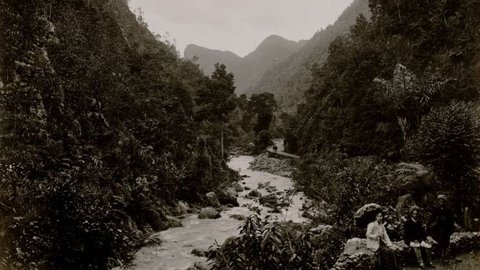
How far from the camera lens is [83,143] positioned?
69.7 ft

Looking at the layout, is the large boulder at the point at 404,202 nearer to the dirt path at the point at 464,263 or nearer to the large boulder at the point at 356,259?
the dirt path at the point at 464,263

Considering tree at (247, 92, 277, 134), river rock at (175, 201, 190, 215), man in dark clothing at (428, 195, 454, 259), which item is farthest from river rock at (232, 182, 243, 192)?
tree at (247, 92, 277, 134)

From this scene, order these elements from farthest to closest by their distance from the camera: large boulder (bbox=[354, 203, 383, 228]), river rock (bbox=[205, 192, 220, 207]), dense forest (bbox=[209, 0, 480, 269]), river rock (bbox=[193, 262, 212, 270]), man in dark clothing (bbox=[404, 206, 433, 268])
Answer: river rock (bbox=[205, 192, 220, 207])
river rock (bbox=[193, 262, 212, 270])
large boulder (bbox=[354, 203, 383, 228])
dense forest (bbox=[209, 0, 480, 269])
man in dark clothing (bbox=[404, 206, 433, 268])

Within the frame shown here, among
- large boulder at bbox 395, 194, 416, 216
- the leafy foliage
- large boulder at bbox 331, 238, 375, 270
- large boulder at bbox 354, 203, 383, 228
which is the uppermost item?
the leafy foliage

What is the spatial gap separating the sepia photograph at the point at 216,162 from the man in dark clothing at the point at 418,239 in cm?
3

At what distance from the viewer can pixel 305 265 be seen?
29.6 feet

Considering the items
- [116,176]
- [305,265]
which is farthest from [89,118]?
[305,265]

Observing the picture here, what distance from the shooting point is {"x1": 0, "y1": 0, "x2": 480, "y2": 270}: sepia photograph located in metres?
10.3

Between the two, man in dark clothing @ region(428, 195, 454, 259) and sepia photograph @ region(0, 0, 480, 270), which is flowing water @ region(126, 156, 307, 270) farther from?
man in dark clothing @ region(428, 195, 454, 259)

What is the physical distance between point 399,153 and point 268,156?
95.1 ft

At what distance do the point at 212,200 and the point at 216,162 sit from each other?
773 centimetres

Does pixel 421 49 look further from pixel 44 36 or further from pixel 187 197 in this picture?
pixel 44 36

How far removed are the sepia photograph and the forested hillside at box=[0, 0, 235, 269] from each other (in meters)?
0.07

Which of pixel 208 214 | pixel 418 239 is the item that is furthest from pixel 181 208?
pixel 418 239
